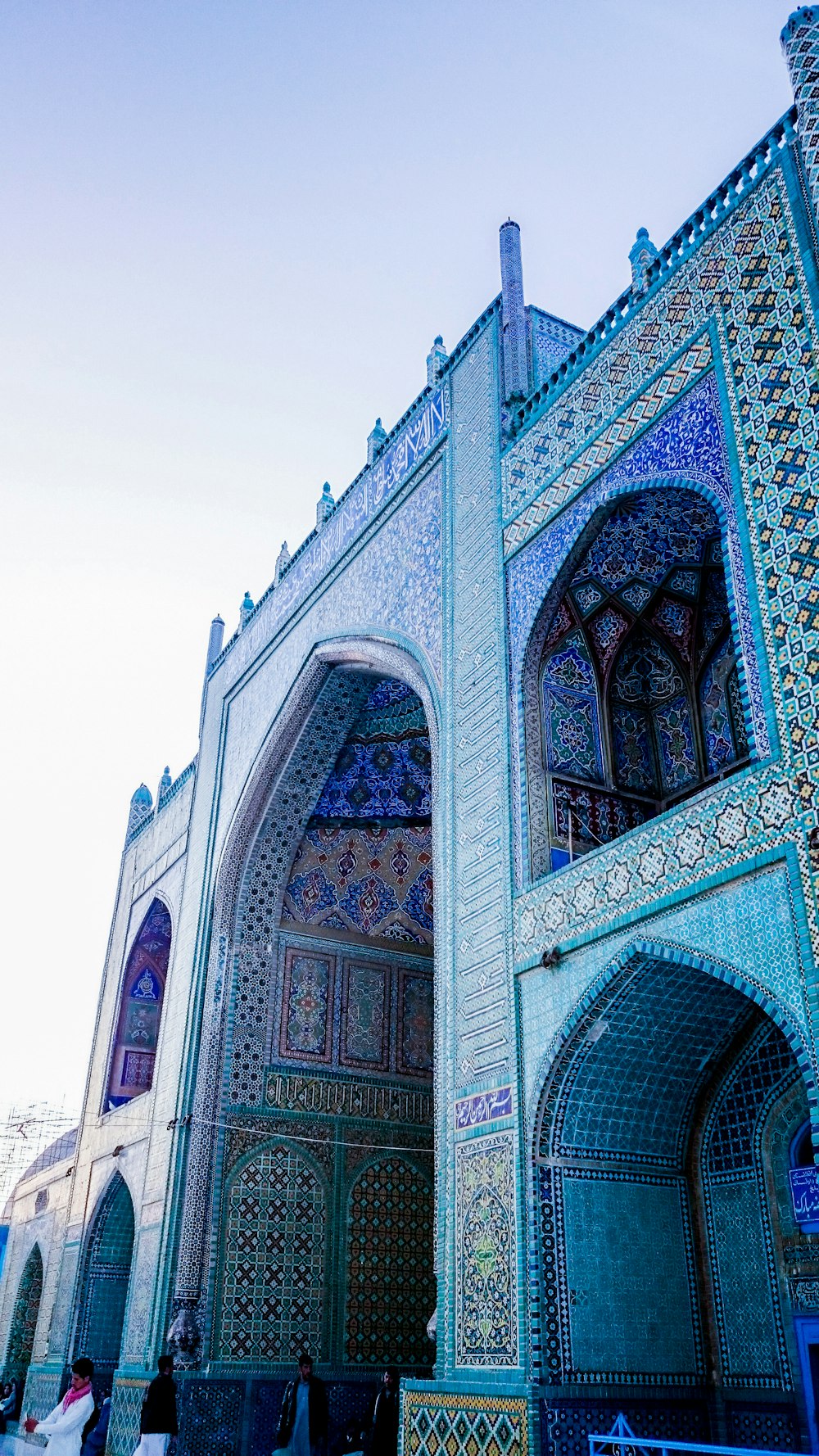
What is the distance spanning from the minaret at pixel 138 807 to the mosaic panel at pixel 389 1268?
5.60 meters

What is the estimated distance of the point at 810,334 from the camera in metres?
4.50

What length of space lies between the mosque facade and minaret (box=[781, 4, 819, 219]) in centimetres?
2

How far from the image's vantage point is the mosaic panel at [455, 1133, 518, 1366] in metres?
4.91

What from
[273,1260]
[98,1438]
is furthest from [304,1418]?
[98,1438]

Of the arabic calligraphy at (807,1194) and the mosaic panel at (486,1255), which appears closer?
the arabic calligraphy at (807,1194)

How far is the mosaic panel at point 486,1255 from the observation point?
4.91 meters

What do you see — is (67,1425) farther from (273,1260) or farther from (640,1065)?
(273,1260)

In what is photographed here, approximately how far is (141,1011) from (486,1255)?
300 inches

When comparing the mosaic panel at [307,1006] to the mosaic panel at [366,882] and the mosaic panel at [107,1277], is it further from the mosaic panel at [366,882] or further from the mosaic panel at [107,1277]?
the mosaic panel at [107,1277]

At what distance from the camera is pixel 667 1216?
5227 millimetres

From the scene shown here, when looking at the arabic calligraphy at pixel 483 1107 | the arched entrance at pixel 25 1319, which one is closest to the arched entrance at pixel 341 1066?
the arabic calligraphy at pixel 483 1107

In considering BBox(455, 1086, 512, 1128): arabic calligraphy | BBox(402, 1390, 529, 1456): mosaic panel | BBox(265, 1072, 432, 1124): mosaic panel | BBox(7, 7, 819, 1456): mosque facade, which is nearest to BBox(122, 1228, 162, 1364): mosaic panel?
BBox(7, 7, 819, 1456): mosque facade

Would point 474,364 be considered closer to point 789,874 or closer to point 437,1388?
point 789,874

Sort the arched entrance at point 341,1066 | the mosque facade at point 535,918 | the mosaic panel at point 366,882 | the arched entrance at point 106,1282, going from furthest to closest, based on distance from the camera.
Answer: the arched entrance at point 106,1282 → the mosaic panel at point 366,882 → the arched entrance at point 341,1066 → the mosque facade at point 535,918
